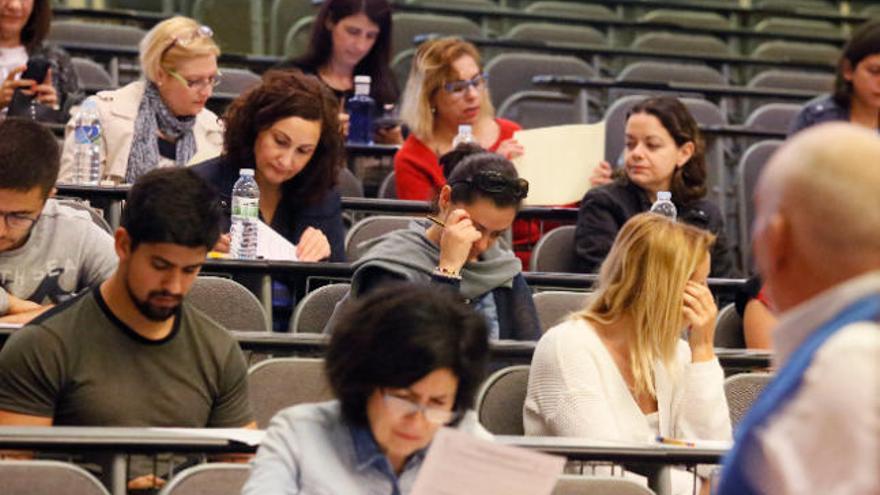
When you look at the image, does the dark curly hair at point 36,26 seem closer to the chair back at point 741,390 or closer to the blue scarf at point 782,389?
the chair back at point 741,390

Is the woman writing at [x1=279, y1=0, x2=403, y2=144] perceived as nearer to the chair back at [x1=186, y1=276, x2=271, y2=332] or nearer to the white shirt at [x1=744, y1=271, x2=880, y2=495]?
the chair back at [x1=186, y1=276, x2=271, y2=332]

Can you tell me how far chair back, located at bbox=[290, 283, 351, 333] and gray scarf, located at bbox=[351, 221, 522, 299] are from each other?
0.30 feet

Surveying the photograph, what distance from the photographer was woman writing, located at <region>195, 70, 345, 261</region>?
527 centimetres

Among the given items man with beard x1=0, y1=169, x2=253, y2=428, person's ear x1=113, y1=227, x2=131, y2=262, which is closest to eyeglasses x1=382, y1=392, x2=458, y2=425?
man with beard x1=0, y1=169, x2=253, y2=428

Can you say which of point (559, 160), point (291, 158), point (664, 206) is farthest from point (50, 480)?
point (559, 160)

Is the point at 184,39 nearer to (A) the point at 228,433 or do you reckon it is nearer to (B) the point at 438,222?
(B) the point at 438,222

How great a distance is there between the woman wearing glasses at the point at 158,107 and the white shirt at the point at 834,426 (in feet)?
13.7

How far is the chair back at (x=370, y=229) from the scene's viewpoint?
18.3ft

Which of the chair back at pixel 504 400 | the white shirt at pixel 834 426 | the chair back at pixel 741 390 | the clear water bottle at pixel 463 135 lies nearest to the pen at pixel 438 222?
the chair back at pixel 504 400

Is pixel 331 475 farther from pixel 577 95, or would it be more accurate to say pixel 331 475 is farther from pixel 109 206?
pixel 577 95

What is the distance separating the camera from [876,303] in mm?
1996

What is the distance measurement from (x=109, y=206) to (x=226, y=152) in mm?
384

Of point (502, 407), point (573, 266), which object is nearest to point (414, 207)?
point (573, 266)

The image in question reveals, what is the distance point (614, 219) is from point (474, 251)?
4.33 feet
